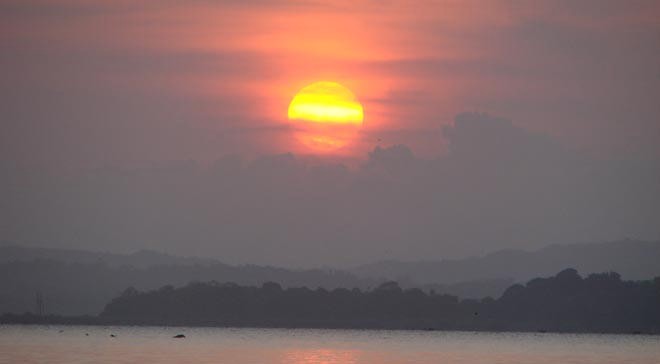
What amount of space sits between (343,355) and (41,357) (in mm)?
49860

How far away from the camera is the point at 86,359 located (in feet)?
488

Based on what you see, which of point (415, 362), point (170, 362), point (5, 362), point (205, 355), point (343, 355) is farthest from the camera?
point (343, 355)

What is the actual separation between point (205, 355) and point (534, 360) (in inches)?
1749

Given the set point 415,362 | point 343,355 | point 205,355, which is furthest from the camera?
point 343,355

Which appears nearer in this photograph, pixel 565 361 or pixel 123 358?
pixel 123 358

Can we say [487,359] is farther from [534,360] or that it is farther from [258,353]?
[258,353]

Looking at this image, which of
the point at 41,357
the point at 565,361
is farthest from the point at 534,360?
the point at 41,357

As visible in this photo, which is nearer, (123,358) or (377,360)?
(123,358)

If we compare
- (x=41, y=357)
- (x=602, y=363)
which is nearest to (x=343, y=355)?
(x=602, y=363)

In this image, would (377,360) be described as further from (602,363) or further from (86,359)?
(86,359)

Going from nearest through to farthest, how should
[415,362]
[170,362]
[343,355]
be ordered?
[170,362] < [415,362] < [343,355]

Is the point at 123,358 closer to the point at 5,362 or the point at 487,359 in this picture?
the point at 5,362

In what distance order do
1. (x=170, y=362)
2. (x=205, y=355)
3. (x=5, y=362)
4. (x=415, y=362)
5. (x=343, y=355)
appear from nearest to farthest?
(x=5, y=362)
(x=170, y=362)
(x=415, y=362)
(x=205, y=355)
(x=343, y=355)

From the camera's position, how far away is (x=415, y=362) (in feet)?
534
